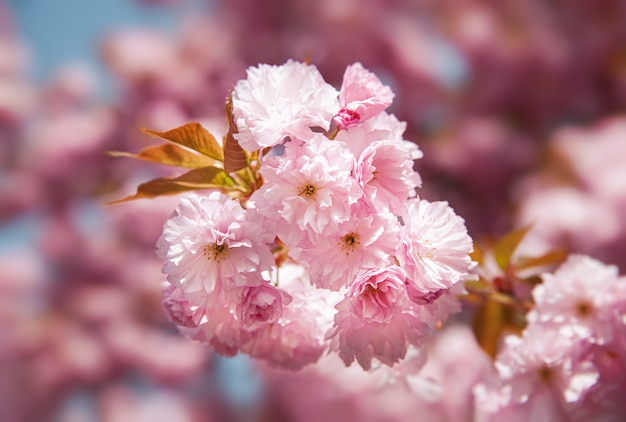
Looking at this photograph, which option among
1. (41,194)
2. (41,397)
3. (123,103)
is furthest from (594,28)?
(41,397)

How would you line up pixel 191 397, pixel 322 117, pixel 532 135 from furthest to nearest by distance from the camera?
pixel 191 397 < pixel 532 135 < pixel 322 117

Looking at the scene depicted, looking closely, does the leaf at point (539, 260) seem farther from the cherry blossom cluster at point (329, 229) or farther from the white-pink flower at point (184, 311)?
the white-pink flower at point (184, 311)

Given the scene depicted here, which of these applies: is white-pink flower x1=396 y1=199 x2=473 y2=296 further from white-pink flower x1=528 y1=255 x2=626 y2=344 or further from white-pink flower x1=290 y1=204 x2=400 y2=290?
white-pink flower x1=528 y1=255 x2=626 y2=344

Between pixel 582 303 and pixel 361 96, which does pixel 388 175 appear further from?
pixel 582 303

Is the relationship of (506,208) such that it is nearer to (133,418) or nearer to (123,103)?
(123,103)

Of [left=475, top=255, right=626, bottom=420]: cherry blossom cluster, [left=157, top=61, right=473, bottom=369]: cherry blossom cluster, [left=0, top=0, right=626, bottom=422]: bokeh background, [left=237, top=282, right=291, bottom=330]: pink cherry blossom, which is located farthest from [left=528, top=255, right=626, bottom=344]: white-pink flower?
[left=0, top=0, right=626, bottom=422]: bokeh background

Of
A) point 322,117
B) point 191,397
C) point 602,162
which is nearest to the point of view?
point 322,117
